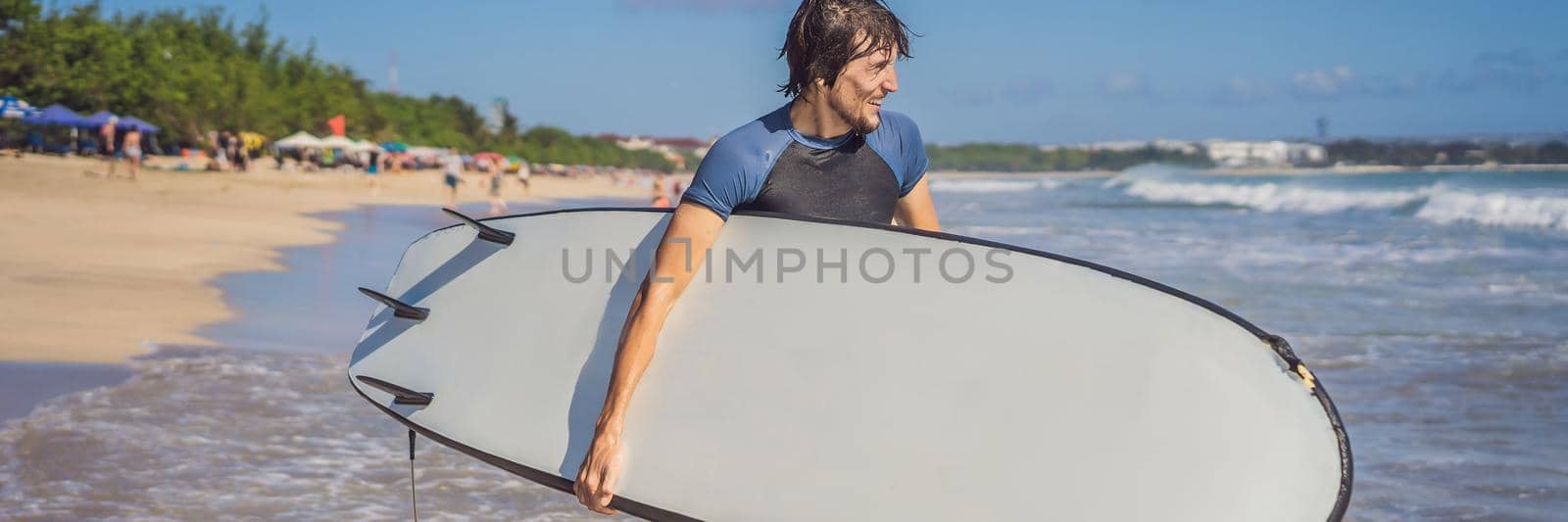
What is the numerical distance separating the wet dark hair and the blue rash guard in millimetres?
91

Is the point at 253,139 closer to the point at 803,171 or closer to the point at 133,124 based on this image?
the point at 133,124

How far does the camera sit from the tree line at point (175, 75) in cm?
3666

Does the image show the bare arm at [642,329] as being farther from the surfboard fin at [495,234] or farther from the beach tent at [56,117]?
the beach tent at [56,117]

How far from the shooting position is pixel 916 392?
1.89 meters

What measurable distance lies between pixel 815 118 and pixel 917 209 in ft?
1.18

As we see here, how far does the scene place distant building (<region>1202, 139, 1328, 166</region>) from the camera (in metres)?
106

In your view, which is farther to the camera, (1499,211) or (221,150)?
(221,150)

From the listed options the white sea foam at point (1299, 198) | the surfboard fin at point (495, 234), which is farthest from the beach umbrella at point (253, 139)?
the surfboard fin at point (495, 234)

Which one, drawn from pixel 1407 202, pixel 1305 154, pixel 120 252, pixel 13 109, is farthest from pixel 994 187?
pixel 120 252

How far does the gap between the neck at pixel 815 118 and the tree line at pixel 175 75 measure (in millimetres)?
38742

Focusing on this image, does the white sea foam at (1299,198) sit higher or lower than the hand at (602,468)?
lower

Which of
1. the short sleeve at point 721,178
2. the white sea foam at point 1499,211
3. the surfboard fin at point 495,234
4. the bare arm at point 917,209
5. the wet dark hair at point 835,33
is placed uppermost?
the wet dark hair at point 835,33

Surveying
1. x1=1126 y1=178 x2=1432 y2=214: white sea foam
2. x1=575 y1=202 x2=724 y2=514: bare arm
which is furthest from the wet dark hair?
x1=1126 y1=178 x2=1432 y2=214: white sea foam

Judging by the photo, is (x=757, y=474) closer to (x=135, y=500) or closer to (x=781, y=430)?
A: (x=781, y=430)
